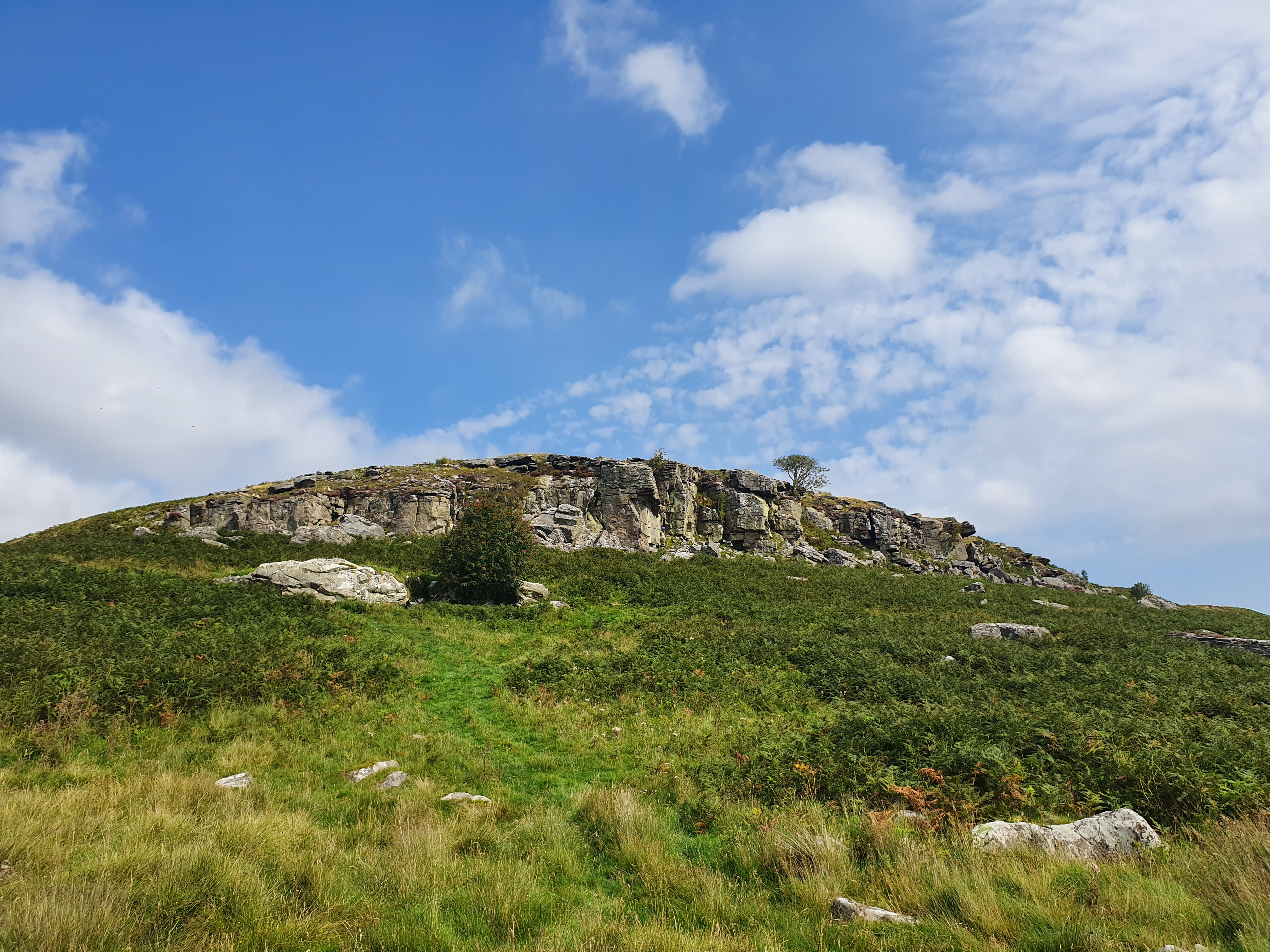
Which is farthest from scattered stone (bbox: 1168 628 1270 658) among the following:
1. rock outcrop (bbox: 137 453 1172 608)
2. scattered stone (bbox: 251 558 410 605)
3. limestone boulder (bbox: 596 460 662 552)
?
scattered stone (bbox: 251 558 410 605)

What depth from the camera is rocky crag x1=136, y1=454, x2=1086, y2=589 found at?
1997 inches

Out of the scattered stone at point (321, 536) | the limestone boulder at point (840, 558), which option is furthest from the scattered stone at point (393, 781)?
the limestone boulder at point (840, 558)

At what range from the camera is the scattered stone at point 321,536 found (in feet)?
128

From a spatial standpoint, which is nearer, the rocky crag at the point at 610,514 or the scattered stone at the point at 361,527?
the scattered stone at the point at 361,527

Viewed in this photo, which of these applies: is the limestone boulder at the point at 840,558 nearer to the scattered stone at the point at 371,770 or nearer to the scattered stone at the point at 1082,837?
the scattered stone at the point at 1082,837

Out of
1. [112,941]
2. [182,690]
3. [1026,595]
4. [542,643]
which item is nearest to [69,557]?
[182,690]

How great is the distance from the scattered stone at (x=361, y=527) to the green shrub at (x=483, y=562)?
681 inches

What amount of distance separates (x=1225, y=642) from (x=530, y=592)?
103 feet

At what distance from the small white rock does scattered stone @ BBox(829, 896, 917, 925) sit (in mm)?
5924

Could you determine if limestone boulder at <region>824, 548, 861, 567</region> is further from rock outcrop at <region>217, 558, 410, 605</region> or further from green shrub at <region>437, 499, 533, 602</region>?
rock outcrop at <region>217, 558, 410, 605</region>

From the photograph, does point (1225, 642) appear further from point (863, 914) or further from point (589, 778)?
point (863, 914)

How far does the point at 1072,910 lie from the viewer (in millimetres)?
5570

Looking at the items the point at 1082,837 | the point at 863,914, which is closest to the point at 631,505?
the point at 1082,837

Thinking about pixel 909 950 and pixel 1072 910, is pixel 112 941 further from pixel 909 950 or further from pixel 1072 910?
pixel 1072 910
